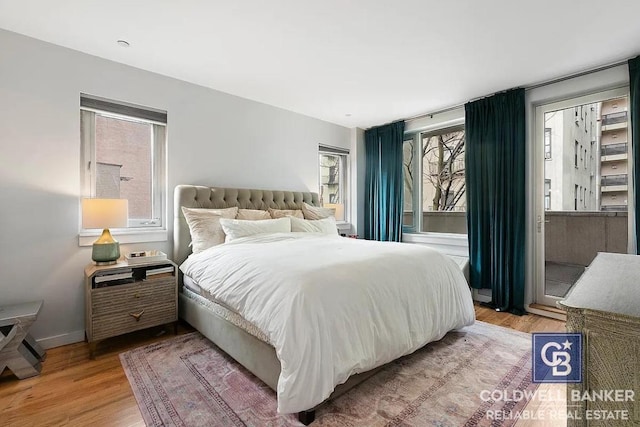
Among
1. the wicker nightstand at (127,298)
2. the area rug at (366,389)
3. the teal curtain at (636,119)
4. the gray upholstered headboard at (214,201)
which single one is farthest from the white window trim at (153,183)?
the teal curtain at (636,119)

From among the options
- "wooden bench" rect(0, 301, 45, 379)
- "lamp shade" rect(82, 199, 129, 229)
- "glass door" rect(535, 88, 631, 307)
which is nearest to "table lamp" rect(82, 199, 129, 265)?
"lamp shade" rect(82, 199, 129, 229)

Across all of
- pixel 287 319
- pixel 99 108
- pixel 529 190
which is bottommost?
pixel 287 319

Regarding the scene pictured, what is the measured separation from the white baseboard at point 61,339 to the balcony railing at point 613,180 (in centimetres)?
536

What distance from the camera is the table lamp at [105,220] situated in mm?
2316

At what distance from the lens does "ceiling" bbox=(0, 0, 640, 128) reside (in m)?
2.04

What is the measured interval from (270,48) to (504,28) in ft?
6.18

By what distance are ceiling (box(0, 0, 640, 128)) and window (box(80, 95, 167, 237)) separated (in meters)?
0.49

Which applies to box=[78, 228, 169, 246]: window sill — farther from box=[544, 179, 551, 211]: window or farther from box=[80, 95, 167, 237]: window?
box=[544, 179, 551, 211]: window

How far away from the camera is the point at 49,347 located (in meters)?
2.43

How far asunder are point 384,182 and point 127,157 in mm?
3526

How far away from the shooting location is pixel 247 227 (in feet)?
9.52

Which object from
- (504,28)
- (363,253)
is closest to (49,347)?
(363,253)

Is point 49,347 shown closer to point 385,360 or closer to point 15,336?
point 15,336

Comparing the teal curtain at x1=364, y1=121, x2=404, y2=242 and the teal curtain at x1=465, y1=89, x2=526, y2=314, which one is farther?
the teal curtain at x1=364, y1=121, x2=404, y2=242
